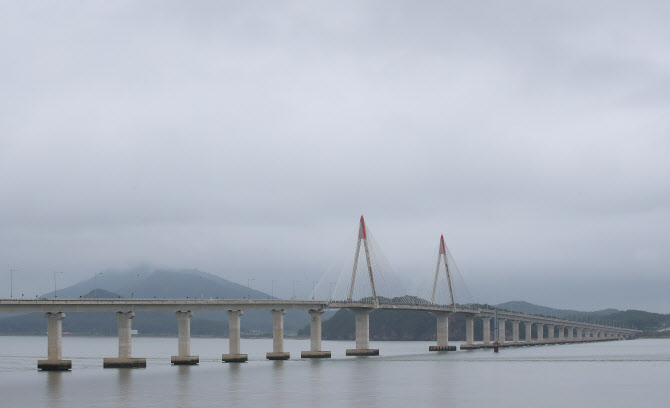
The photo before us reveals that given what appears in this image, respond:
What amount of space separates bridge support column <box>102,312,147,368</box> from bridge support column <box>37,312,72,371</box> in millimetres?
7443

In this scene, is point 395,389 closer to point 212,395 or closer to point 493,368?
point 212,395

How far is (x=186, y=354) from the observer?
138 m

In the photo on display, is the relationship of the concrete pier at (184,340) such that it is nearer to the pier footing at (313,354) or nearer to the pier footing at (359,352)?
the pier footing at (313,354)

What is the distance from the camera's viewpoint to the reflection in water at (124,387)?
7591 cm

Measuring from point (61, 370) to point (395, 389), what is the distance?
5182cm

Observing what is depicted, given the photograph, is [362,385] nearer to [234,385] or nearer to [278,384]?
[278,384]

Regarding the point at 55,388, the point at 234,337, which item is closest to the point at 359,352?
the point at 234,337

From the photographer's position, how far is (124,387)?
9269 centimetres

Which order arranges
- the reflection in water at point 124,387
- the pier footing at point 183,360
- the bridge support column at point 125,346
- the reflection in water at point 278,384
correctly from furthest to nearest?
the pier footing at point 183,360
the bridge support column at point 125,346
the reflection in water at point 278,384
the reflection in water at point 124,387

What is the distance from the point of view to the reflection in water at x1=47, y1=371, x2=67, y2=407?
258 feet

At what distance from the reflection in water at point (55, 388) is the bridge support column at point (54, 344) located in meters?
1.49

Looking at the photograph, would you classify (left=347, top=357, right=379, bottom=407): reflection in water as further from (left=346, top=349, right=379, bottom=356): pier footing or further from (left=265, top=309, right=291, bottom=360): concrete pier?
(left=346, top=349, right=379, bottom=356): pier footing

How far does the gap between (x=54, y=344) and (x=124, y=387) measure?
31.1m

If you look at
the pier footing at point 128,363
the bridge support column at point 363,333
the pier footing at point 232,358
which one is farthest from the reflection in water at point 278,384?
the bridge support column at point 363,333
